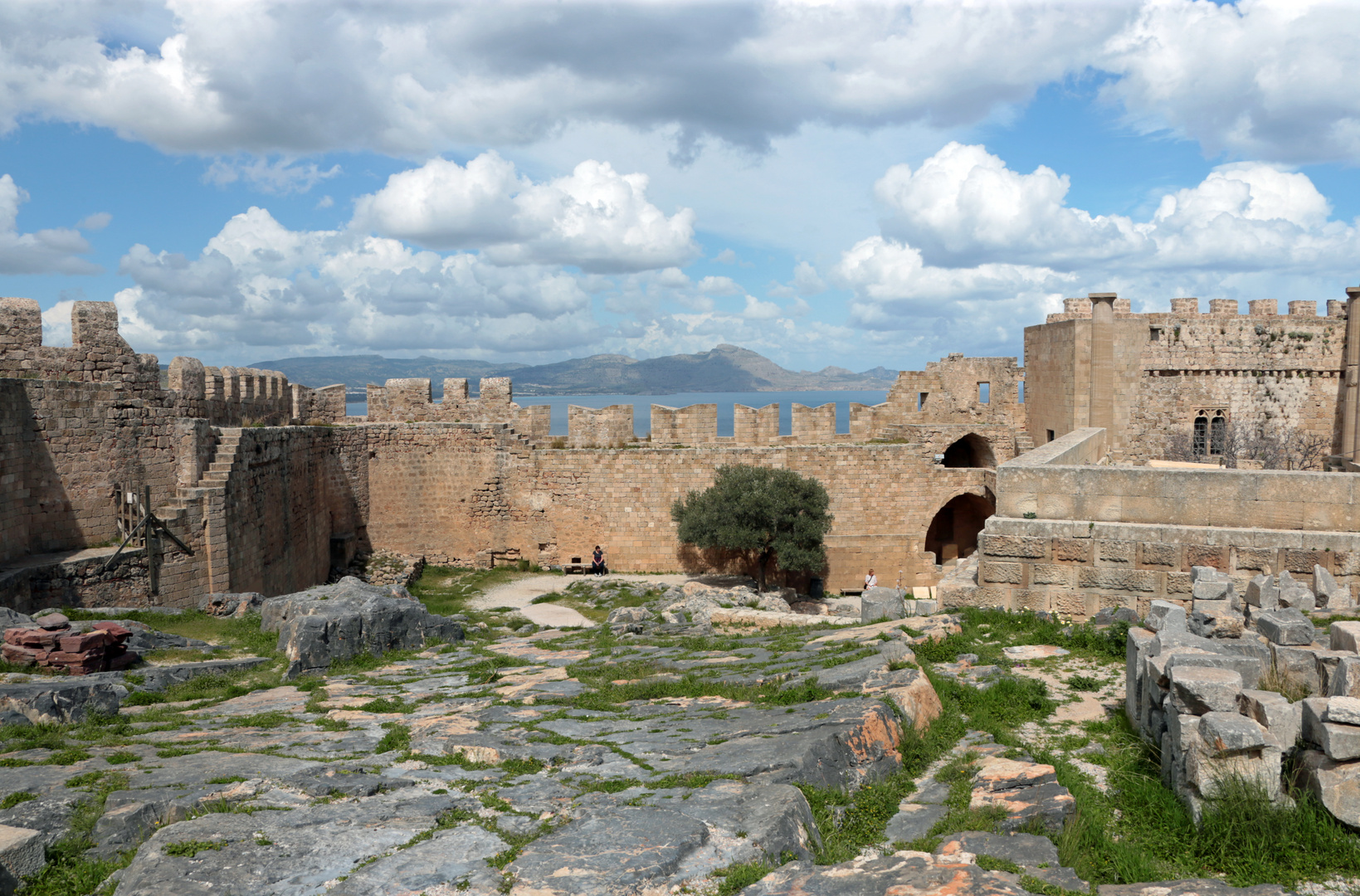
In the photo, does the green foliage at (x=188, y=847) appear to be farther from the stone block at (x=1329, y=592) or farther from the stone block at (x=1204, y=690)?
the stone block at (x=1329, y=592)

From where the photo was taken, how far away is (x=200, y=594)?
12695mm

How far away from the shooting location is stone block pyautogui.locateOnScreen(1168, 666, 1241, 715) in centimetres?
409

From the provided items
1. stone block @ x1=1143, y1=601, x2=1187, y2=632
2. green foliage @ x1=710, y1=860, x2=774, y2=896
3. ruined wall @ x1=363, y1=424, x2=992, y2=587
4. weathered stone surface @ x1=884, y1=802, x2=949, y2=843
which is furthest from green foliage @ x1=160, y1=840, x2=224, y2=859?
ruined wall @ x1=363, y1=424, x2=992, y2=587

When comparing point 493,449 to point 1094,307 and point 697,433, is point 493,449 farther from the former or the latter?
point 1094,307

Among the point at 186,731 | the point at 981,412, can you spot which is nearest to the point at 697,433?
the point at 981,412

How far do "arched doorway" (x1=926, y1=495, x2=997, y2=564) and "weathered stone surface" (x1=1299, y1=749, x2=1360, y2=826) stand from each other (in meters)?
20.5

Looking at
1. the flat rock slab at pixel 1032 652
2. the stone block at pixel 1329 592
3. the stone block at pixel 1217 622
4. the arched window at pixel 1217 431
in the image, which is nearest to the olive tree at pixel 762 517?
the flat rock slab at pixel 1032 652

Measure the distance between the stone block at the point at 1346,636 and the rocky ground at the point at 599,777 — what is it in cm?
128

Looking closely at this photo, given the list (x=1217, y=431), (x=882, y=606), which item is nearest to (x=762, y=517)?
(x=882, y=606)

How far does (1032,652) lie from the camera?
682 centimetres

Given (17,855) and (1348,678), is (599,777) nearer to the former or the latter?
(17,855)

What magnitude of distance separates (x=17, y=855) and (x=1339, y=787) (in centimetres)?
573

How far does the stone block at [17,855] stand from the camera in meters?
3.54

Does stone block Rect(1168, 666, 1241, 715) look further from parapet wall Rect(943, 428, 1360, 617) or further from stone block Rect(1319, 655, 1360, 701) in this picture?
parapet wall Rect(943, 428, 1360, 617)
